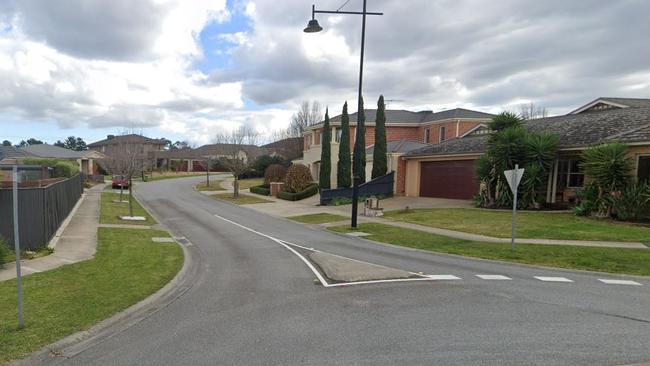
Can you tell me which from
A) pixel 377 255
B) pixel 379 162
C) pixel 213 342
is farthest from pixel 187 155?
pixel 213 342

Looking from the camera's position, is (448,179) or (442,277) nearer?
(442,277)

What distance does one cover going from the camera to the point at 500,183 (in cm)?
2186

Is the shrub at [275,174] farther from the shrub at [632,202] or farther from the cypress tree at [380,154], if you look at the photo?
the shrub at [632,202]

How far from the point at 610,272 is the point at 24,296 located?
39.3 feet

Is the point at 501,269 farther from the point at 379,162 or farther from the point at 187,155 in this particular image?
the point at 187,155

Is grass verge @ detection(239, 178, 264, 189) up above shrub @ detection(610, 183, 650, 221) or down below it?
below

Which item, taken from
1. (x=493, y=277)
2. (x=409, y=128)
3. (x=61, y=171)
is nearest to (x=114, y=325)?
(x=493, y=277)

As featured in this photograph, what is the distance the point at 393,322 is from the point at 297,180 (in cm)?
2947

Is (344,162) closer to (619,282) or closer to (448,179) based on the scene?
(448,179)

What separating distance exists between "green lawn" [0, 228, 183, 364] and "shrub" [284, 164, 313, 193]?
2317 cm

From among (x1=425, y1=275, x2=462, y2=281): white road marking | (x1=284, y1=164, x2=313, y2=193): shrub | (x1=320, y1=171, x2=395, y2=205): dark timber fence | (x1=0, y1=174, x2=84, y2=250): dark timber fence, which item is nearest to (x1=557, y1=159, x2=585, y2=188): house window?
(x1=320, y1=171, x2=395, y2=205): dark timber fence

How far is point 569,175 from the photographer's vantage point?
21.6m

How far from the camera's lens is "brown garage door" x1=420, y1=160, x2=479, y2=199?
86.3 feet

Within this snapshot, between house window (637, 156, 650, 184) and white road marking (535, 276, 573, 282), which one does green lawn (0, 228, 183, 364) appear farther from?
house window (637, 156, 650, 184)
